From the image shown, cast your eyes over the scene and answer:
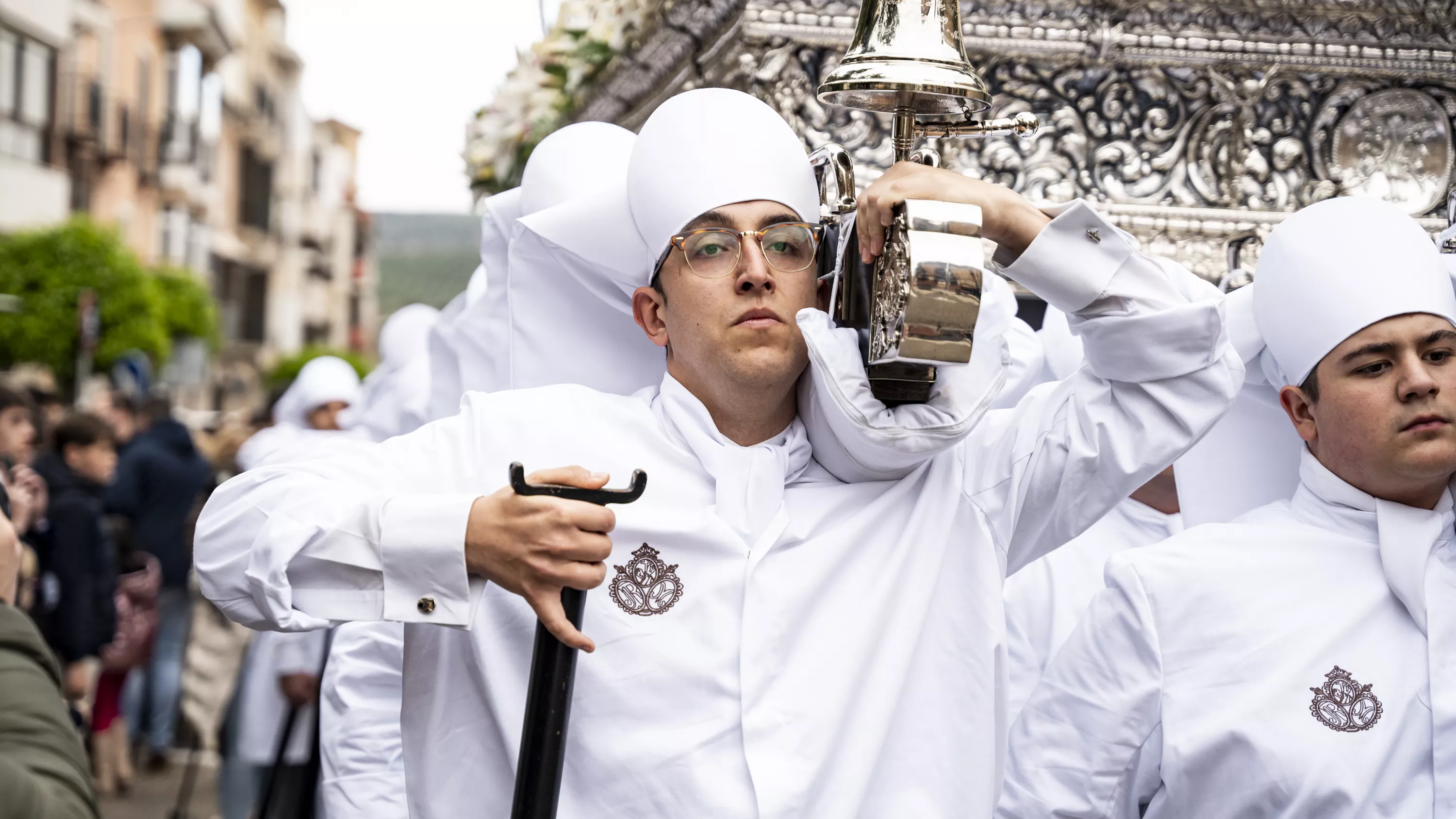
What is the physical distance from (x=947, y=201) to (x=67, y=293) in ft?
102

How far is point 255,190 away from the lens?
56812mm

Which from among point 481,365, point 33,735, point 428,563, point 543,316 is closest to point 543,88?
point 481,365

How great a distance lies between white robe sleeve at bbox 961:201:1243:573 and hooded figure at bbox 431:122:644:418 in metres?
0.86

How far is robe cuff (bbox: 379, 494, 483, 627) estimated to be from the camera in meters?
2.46

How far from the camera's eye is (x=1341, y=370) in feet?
10.2

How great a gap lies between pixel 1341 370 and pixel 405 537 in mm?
1797

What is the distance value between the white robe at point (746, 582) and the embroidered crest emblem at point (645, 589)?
0.02m

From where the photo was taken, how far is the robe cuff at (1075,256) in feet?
8.51

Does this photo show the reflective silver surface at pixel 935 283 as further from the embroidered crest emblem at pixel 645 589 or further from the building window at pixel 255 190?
the building window at pixel 255 190

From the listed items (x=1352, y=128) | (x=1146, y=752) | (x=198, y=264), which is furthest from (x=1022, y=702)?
(x=198, y=264)

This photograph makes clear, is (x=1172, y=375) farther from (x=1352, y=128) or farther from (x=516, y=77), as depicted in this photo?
(x=516, y=77)

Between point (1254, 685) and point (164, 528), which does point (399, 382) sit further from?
point (1254, 685)

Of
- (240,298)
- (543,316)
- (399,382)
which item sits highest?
(543,316)

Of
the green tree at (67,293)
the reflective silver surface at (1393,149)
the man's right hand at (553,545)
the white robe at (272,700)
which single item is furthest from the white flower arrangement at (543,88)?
the green tree at (67,293)
